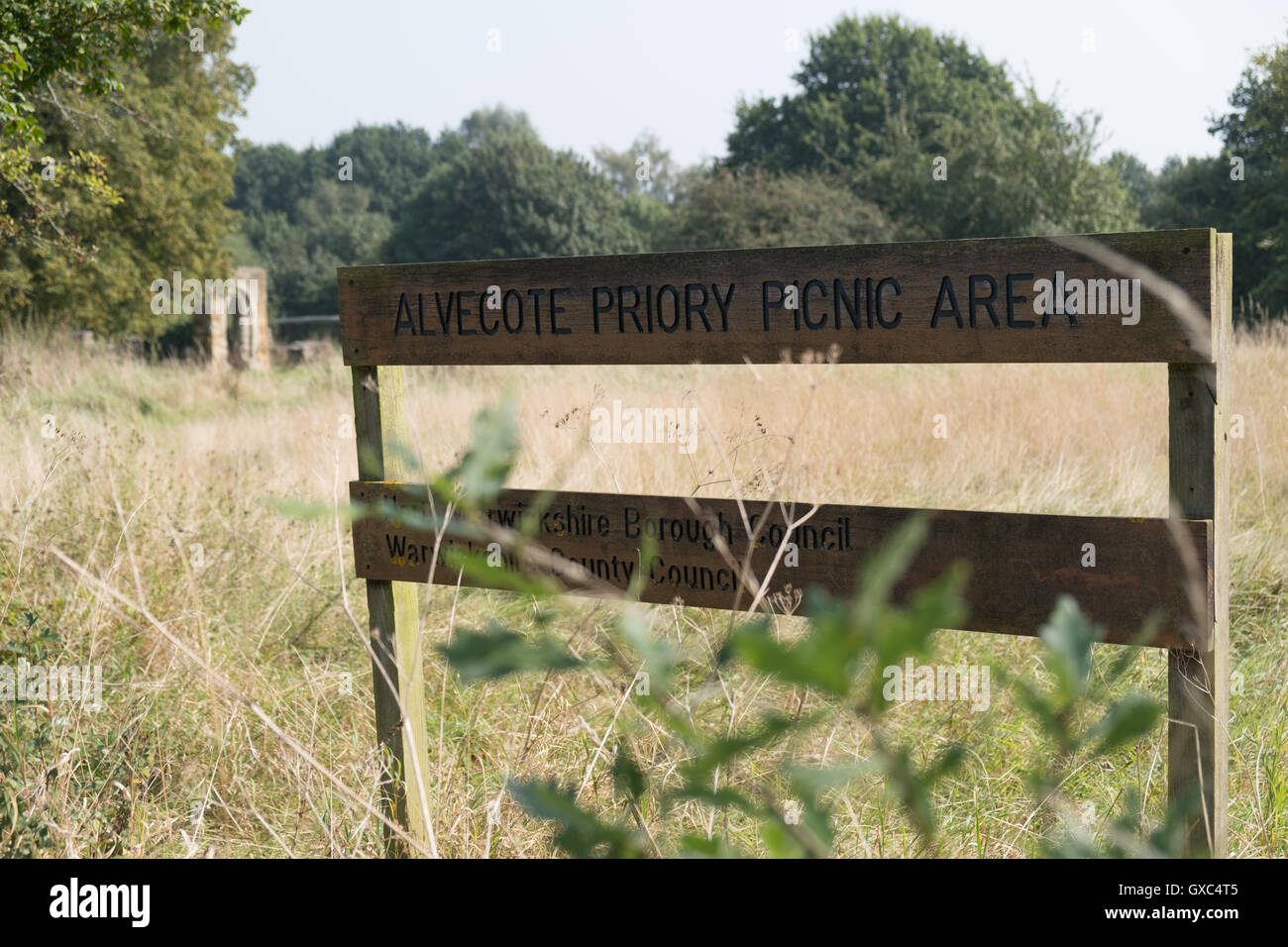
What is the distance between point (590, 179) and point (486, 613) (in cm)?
3532

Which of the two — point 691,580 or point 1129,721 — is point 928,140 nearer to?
point 691,580

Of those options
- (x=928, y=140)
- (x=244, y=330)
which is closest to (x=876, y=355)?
(x=244, y=330)

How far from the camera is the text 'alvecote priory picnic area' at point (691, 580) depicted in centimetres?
74

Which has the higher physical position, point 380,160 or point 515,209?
point 380,160

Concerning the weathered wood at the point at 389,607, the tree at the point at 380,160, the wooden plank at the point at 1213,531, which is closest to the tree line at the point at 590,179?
the weathered wood at the point at 389,607

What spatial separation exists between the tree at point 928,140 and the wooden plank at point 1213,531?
1510cm

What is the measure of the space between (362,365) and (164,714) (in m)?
1.36

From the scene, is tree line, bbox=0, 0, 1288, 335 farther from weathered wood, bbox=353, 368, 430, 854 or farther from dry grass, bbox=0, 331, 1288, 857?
weathered wood, bbox=353, 368, 430, 854

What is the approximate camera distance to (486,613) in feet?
15.0

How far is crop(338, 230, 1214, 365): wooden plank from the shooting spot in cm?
200

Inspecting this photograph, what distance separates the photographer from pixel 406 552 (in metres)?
2.84

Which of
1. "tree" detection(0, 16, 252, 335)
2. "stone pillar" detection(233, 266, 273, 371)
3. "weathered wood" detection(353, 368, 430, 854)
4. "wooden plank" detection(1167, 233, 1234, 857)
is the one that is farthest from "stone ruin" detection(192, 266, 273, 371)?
"wooden plank" detection(1167, 233, 1234, 857)

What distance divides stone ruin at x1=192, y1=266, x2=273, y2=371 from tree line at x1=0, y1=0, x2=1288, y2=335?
5.96ft
